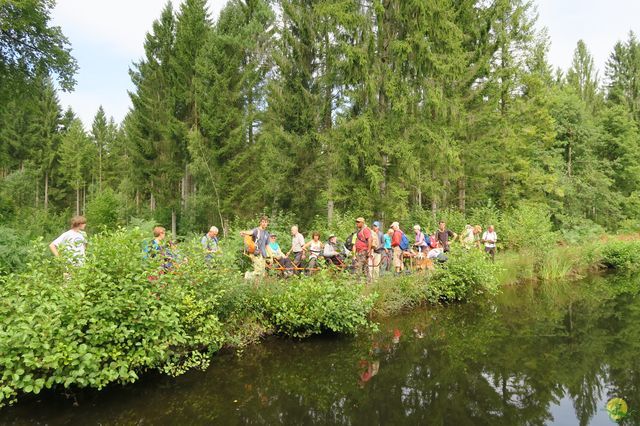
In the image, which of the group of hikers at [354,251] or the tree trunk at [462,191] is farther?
the tree trunk at [462,191]

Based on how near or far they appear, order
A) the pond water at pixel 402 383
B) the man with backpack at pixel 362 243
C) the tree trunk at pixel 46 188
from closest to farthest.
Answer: the pond water at pixel 402 383 → the man with backpack at pixel 362 243 → the tree trunk at pixel 46 188

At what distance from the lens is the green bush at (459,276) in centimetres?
1127

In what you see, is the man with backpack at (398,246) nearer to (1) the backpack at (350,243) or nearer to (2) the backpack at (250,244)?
(1) the backpack at (350,243)

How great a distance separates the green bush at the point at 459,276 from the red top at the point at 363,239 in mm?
2103

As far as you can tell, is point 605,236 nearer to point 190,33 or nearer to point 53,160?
point 190,33

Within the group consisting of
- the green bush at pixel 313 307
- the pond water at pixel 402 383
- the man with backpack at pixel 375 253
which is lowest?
the pond water at pixel 402 383

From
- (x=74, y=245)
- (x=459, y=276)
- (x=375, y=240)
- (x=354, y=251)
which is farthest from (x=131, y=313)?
(x=459, y=276)

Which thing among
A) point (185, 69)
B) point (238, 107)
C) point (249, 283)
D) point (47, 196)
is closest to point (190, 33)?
point (185, 69)

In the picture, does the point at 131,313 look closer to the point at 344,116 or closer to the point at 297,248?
the point at 297,248

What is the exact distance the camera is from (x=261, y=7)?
79.6ft

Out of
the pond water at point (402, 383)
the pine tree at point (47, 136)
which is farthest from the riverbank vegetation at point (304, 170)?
the pine tree at point (47, 136)

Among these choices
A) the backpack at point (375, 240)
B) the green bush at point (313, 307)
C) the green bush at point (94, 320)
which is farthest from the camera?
the backpack at point (375, 240)

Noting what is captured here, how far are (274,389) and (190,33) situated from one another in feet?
81.1

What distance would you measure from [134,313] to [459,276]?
28.4 ft
